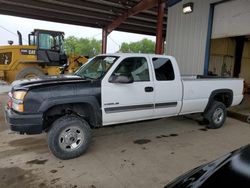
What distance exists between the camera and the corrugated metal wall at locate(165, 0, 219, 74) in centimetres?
1001

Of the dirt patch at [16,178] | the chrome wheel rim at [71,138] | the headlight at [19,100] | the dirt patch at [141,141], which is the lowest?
the dirt patch at [16,178]

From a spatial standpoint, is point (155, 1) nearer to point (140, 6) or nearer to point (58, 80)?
point (140, 6)

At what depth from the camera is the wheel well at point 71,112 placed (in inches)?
168

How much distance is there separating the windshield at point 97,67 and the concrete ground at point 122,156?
143 centimetres

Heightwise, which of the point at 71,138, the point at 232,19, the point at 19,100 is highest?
the point at 232,19

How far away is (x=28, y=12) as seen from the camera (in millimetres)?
14719

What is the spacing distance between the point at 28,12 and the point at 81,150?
1298cm

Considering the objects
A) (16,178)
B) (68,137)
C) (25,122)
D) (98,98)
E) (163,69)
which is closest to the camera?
(16,178)

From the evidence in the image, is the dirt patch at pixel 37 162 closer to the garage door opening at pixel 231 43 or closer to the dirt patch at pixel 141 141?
the dirt patch at pixel 141 141

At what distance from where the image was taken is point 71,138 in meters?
4.28

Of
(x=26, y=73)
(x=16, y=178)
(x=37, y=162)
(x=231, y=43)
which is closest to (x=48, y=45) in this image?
(x=26, y=73)

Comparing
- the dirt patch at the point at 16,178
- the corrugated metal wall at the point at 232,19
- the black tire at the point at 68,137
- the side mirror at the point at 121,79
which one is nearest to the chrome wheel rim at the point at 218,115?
the side mirror at the point at 121,79

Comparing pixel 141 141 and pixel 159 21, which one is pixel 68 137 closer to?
pixel 141 141

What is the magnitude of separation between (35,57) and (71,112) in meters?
8.31
